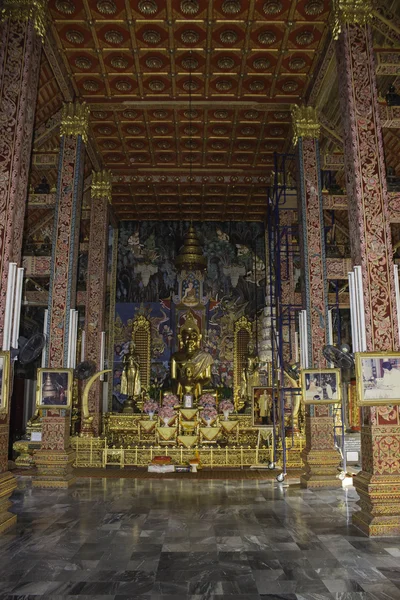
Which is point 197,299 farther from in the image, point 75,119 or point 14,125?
point 14,125

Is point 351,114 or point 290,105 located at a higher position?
point 290,105

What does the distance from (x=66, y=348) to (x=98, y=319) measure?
377 cm

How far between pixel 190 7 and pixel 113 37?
1664 mm

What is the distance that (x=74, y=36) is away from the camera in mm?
9703

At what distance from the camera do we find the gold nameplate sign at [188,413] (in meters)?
14.2

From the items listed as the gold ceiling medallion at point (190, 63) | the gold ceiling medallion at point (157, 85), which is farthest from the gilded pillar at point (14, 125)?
the gold ceiling medallion at point (157, 85)

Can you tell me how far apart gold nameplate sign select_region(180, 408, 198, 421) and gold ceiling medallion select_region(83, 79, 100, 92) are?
8.50 m

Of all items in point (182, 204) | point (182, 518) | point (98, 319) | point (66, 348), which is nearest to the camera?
point (182, 518)

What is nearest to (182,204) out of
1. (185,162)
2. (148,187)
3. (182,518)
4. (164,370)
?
(148,187)

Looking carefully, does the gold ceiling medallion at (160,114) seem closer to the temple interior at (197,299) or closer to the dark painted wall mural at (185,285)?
the temple interior at (197,299)

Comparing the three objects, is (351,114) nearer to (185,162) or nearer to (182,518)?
(182,518)

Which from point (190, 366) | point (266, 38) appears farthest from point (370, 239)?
point (190, 366)

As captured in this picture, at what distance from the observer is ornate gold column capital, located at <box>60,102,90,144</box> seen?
11.2m

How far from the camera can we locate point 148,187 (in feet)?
54.3
